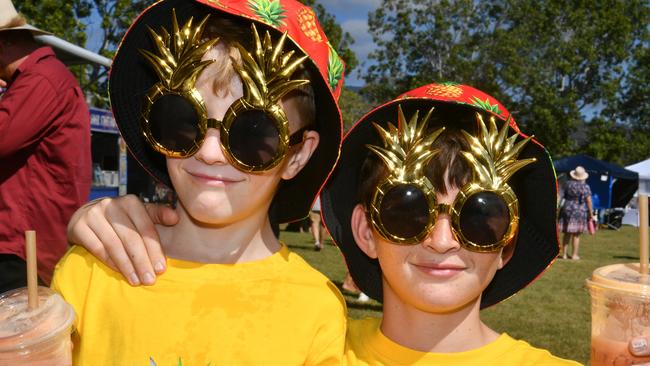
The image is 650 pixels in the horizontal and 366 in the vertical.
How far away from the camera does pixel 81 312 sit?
1.77 meters

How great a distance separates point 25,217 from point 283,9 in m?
1.97

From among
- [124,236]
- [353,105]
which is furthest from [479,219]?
[353,105]

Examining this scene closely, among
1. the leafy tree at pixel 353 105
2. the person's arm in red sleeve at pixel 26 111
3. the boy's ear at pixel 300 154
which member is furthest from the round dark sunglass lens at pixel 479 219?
the leafy tree at pixel 353 105

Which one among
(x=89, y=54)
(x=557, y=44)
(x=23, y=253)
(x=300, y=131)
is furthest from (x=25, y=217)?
(x=557, y=44)

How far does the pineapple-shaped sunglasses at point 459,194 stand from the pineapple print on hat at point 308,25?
35 centimetres

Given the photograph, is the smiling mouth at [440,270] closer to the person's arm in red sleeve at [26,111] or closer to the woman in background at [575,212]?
the person's arm in red sleeve at [26,111]

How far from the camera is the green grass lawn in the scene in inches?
249

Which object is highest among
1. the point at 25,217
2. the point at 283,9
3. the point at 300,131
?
the point at 283,9

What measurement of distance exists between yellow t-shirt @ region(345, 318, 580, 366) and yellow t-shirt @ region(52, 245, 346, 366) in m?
0.16

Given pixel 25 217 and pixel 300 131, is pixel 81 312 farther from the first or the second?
pixel 25 217

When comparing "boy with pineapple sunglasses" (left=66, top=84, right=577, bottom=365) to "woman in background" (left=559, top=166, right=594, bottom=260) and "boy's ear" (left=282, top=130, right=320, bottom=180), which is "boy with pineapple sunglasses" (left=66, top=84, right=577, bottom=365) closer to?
"boy's ear" (left=282, top=130, right=320, bottom=180)

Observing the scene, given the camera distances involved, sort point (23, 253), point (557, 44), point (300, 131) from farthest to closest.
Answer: point (557, 44)
point (23, 253)
point (300, 131)

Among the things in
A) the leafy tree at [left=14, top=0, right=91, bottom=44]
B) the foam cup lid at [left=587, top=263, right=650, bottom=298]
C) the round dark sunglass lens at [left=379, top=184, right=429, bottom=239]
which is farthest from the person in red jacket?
the leafy tree at [left=14, top=0, right=91, bottom=44]

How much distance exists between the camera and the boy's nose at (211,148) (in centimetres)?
180
